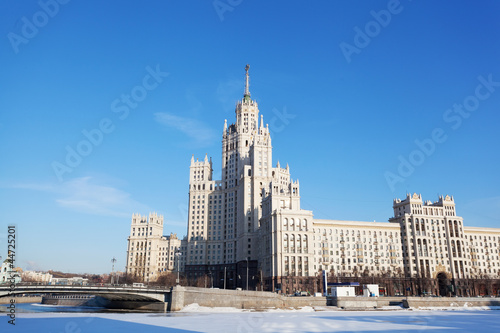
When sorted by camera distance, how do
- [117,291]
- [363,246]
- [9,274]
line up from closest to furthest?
[9,274], [117,291], [363,246]

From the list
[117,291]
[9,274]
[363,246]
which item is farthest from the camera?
[363,246]

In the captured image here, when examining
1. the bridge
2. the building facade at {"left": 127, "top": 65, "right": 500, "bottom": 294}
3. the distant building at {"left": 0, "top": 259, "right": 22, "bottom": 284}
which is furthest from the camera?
the building facade at {"left": 127, "top": 65, "right": 500, "bottom": 294}

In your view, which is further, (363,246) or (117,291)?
(363,246)

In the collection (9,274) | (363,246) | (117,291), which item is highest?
(363,246)

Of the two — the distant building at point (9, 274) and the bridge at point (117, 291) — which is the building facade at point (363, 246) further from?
the distant building at point (9, 274)

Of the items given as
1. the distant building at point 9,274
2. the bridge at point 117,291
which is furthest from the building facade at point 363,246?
the distant building at point 9,274

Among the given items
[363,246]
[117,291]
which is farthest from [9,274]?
[363,246]

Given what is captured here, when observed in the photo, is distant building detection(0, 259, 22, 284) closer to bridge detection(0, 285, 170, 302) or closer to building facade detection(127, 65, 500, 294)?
bridge detection(0, 285, 170, 302)

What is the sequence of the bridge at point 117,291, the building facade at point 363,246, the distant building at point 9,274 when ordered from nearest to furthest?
the distant building at point 9,274, the bridge at point 117,291, the building facade at point 363,246

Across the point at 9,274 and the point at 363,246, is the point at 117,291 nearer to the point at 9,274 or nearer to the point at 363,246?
the point at 9,274

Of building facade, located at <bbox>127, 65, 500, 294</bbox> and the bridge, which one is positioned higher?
building facade, located at <bbox>127, 65, 500, 294</bbox>

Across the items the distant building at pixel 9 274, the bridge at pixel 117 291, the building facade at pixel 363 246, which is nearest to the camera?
the distant building at pixel 9 274

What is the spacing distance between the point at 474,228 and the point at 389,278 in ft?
156

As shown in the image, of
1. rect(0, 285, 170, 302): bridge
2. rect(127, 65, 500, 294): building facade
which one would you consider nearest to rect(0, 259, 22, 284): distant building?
rect(0, 285, 170, 302): bridge
